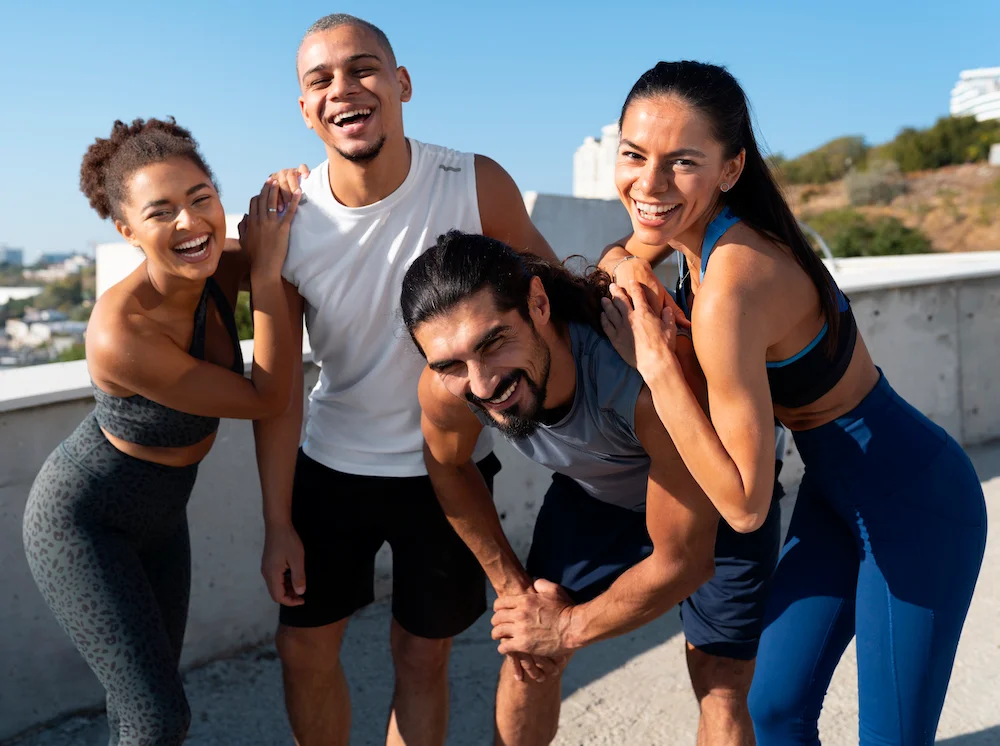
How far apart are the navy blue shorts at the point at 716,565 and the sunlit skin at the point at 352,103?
1061 mm

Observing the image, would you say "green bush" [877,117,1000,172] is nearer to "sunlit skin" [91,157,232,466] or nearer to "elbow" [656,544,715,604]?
"elbow" [656,544,715,604]

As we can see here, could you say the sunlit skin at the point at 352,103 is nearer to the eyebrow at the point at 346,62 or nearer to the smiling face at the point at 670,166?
the eyebrow at the point at 346,62

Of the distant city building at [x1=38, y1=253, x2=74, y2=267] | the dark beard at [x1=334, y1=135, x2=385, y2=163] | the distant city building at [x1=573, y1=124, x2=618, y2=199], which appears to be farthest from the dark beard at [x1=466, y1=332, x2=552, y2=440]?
the distant city building at [x1=38, y1=253, x2=74, y2=267]

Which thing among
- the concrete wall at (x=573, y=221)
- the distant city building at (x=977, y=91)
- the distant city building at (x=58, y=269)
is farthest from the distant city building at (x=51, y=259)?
the concrete wall at (x=573, y=221)

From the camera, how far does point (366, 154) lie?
243cm

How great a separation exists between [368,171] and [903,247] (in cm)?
3668

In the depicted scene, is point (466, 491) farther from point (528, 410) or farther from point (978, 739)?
point (978, 739)

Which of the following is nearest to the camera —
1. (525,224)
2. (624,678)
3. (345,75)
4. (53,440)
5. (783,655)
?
(783,655)

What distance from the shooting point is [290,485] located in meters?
2.61

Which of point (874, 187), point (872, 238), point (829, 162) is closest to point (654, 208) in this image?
point (872, 238)

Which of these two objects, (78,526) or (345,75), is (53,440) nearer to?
(78,526)

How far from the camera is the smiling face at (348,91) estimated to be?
242 cm

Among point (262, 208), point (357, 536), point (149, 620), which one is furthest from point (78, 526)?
point (262, 208)

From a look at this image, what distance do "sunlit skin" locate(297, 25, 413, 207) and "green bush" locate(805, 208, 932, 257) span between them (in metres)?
35.5
